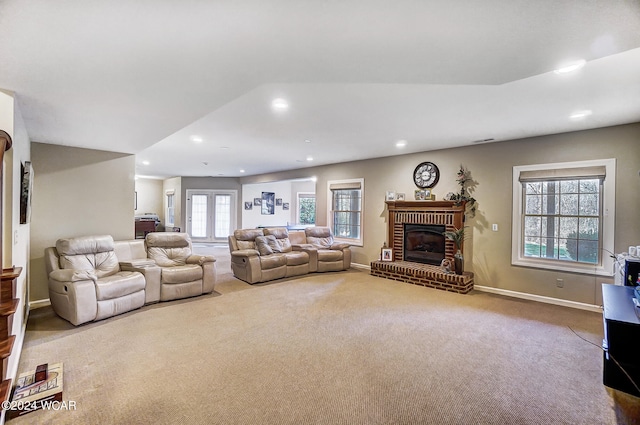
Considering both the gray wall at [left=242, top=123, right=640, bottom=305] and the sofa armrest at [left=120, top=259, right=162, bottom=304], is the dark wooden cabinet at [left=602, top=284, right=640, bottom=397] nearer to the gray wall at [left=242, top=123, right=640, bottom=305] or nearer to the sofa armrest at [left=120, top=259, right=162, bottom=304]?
the gray wall at [left=242, top=123, right=640, bottom=305]

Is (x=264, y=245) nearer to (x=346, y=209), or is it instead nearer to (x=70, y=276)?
(x=346, y=209)

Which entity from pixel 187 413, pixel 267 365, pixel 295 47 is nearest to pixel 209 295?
pixel 267 365

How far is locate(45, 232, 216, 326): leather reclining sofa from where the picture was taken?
135 inches

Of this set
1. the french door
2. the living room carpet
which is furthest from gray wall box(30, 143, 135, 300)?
the french door

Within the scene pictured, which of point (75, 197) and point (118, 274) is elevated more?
point (75, 197)

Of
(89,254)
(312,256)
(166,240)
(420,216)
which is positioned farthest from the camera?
(312,256)

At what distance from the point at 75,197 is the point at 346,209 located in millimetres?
5312

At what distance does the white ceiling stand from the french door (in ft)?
23.8

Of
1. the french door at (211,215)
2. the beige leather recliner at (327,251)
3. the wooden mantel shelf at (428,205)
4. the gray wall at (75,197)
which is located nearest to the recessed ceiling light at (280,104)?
the gray wall at (75,197)

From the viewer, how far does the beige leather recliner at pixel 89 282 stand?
3375 mm

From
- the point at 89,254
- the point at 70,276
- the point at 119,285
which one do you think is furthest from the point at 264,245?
the point at 70,276

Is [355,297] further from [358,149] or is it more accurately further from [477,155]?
[477,155]

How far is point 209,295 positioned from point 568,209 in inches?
223

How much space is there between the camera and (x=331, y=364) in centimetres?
260
